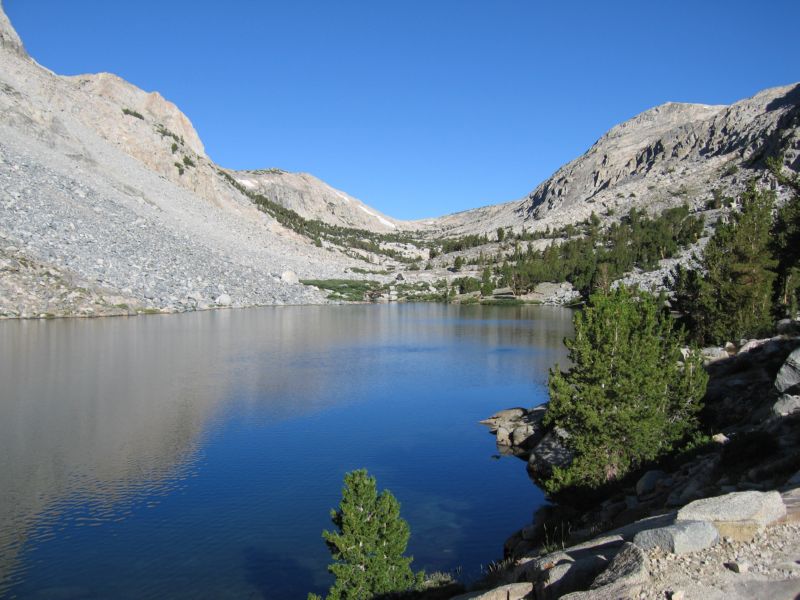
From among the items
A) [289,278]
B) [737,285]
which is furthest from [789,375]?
[289,278]

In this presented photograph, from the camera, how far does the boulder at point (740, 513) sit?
7586mm

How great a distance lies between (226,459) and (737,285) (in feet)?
85.9

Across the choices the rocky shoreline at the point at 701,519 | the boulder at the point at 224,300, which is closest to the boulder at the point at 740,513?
the rocky shoreline at the point at 701,519

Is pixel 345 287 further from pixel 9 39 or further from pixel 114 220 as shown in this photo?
pixel 9 39

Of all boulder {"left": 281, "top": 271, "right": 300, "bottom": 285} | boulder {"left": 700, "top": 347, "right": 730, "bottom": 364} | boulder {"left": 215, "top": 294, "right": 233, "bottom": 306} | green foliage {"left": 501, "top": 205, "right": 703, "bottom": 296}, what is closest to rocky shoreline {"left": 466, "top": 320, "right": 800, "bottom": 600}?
boulder {"left": 700, "top": 347, "right": 730, "bottom": 364}

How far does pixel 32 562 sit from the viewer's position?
1350 centimetres

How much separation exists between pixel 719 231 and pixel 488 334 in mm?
29973

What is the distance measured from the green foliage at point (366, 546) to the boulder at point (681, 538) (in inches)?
193

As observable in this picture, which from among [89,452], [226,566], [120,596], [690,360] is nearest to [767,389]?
[690,360]

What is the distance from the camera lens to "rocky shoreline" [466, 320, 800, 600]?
6.80 meters

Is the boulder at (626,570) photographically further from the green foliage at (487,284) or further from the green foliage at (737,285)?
the green foliage at (487,284)

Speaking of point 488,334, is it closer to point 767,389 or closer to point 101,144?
point 767,389

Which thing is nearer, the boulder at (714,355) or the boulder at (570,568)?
the boulder at (570,568)

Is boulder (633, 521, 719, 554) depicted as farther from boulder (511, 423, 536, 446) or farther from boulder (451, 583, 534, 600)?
boulder (511, 423, 536, 446)
